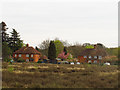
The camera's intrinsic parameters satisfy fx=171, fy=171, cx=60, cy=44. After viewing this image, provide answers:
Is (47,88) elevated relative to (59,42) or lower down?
lower down

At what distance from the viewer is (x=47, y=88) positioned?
9.35 meters

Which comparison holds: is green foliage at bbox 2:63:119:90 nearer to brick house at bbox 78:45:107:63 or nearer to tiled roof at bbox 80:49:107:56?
brick house at bbox 78:45:107:63

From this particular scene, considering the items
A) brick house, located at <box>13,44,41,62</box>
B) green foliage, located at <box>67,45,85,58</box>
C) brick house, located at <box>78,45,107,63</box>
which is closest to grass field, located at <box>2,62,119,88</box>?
brick house, located at <box>78,45,107,63</box>

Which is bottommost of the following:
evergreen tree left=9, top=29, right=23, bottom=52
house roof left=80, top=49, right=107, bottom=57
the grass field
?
the grass field

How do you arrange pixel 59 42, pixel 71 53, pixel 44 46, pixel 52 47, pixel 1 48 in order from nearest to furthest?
pixel 1 48, pixel 52 47, pixel 44 46, pixel 59 42, pixel 71 53

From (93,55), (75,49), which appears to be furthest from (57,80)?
(75,49)

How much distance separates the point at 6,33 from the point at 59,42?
74.2 ft

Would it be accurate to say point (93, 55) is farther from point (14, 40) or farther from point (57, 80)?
point (57, 80)

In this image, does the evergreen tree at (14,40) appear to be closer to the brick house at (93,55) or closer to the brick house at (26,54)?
the brick house at (26,54)

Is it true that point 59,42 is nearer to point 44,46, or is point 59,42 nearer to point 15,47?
point 44,46

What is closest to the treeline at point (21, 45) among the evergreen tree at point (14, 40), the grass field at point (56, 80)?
the evergreen tree at point (14, 40)

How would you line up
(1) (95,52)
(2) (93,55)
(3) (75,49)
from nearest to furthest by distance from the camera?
(2) (93,55) → (1) (95,52) → (3) (75,49)

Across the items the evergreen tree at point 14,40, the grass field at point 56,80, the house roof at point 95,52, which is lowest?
the grass field at point 56,80

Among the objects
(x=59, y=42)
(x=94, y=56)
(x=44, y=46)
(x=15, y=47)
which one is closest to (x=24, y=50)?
(x=15, y=47)
